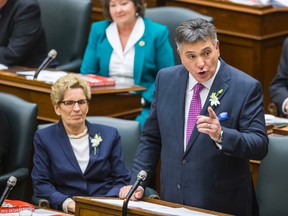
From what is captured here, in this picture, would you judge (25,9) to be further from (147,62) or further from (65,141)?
(65,141)

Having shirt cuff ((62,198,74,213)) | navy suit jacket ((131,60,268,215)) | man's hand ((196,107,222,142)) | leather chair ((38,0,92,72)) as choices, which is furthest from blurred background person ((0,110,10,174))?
man's hand ((196,107,222,142))

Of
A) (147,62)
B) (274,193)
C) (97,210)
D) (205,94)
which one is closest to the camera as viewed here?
(97,210)

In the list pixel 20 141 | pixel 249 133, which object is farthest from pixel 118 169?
pixel 249 133

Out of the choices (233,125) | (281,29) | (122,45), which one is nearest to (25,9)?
(122,45)

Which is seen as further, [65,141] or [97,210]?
[65,141]

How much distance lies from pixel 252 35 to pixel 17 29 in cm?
149

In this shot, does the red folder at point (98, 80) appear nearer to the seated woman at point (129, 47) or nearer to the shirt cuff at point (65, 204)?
the seated woman at point (129, 47)

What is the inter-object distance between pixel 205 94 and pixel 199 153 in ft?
0.72

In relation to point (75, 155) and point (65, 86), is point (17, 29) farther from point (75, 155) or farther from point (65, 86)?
point (75, 155)

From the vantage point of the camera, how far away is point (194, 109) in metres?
3.35

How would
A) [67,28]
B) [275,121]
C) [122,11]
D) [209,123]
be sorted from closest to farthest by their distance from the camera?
[209,123]
[275,121]
[122,11]
[67,28]

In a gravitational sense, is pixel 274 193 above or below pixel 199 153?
below

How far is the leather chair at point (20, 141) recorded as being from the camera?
14.9 ft

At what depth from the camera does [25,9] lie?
18.6 ft
